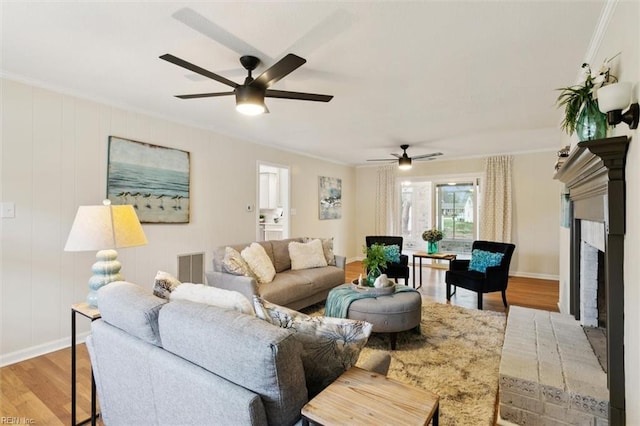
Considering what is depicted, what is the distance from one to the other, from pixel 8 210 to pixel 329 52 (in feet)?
9.85

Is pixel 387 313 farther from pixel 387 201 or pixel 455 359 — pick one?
pixel 387 201

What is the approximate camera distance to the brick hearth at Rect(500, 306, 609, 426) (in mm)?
1720

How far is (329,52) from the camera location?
2301mm

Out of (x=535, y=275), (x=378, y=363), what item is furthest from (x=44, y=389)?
(x=535, y=275)

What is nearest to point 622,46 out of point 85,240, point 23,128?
point 85,240

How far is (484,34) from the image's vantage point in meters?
2.06

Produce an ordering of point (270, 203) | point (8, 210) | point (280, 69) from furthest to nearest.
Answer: point (270, 203)
point (8, 210)
point (280, 69)

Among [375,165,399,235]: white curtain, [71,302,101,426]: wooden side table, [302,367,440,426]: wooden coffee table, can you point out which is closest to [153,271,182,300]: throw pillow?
[71,302,101,426]: wooden side table

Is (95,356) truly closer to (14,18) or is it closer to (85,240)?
(85,240)

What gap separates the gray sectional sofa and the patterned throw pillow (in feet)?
0.49

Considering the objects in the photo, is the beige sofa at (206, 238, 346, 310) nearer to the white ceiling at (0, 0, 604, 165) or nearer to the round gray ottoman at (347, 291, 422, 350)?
the round gray ottoman at (347, 291, 422, 350)

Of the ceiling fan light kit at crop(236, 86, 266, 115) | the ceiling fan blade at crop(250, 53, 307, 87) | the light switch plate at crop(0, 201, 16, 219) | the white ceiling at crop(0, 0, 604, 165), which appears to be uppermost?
the white ceiling at crop(0, 0, 604, 165)

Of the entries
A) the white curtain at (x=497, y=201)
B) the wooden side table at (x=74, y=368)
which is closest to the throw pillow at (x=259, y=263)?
the wooden side table at (x=74, y=368)

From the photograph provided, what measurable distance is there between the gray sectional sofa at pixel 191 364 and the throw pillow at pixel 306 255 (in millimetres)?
2643
